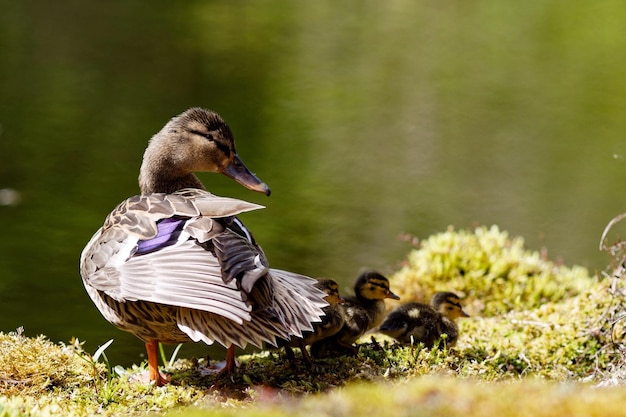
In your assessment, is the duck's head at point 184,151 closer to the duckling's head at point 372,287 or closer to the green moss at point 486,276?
the duckling's head at point 372,287

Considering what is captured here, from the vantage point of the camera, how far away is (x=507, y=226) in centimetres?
1170

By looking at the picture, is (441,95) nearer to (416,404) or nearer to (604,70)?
(604,70)

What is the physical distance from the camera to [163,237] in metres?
4.66

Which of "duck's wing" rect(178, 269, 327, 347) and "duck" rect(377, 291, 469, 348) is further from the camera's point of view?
"duck" rect(377, 291, 469, 348)

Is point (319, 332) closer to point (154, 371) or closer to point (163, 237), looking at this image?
point (154, 371)

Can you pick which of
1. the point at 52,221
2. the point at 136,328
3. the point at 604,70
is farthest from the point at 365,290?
the point at 604,70

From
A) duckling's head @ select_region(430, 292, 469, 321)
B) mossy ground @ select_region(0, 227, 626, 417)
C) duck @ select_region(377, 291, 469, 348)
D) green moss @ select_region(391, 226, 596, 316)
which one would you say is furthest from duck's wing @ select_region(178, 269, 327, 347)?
green moss @ select_region(391, 226, 596, 316)

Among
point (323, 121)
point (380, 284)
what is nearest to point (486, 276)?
point (380, 284)

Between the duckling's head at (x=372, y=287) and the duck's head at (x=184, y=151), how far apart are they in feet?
2.49

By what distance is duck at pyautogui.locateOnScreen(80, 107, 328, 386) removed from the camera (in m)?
4.31

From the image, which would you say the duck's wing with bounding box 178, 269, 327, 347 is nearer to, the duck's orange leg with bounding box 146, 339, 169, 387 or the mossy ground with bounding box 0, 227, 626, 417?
the mossy ground with bounding box 0, 227, 626, 417

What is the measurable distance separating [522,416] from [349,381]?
207cm

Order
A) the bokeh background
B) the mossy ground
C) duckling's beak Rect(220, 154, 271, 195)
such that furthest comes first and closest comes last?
the bokeh background
duckling's beak Rect(220, 154, 271, 195)
the mossy ground

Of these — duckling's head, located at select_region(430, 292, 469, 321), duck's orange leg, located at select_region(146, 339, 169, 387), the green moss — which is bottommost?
duck's orange leg, located at select_region(146, 339, 169, 387)
